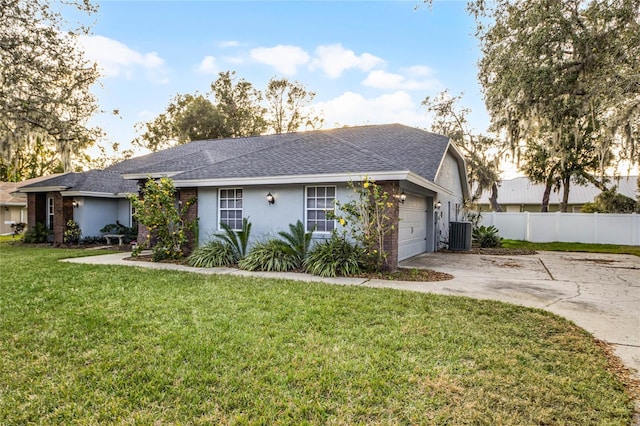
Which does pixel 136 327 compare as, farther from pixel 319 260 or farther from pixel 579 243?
pixel 579 243

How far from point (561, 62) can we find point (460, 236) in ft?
24.7

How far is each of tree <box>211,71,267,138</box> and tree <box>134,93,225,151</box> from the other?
123 centimetres

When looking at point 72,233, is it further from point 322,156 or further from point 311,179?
point 311,179

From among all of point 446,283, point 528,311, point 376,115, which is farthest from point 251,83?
point 528,311

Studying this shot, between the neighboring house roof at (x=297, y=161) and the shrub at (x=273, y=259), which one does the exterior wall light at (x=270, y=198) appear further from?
the shrub at (x=273, y=259)

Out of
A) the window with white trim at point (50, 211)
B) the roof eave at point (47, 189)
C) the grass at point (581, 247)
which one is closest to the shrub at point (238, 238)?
the roof eave at point (47, 189)

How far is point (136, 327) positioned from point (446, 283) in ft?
19.0

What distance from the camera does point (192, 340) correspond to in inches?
164

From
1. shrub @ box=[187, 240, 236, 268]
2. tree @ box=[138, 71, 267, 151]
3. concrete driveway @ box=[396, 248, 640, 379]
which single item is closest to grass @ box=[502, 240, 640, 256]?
concrete driveway @ box=[396, 248, 640, 379]

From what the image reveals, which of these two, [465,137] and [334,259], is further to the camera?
[465,137]

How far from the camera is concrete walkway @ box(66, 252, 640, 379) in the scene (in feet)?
16.3

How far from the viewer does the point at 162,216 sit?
1050cm

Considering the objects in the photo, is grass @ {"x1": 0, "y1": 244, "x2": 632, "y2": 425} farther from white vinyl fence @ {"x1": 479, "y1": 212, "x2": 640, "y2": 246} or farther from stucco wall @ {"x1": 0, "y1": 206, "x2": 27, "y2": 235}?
stucco wall @ {"x1": 0, "y1": 206, "x2": 27, "y2": 235}

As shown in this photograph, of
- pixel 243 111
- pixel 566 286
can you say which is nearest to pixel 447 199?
pixel 566 286
